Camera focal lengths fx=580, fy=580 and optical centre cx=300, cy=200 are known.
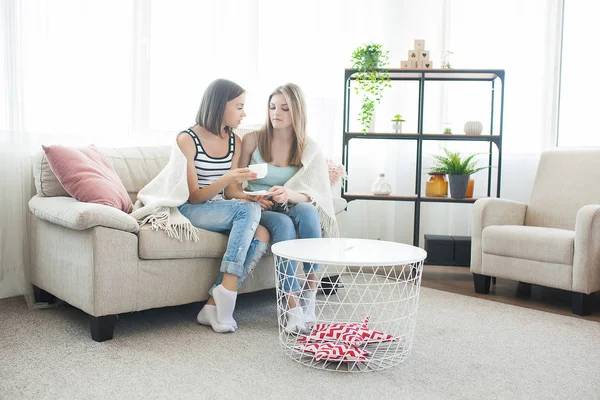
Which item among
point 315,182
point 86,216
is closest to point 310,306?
point 315,182

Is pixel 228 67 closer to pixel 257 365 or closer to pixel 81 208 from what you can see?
pixel 81 208

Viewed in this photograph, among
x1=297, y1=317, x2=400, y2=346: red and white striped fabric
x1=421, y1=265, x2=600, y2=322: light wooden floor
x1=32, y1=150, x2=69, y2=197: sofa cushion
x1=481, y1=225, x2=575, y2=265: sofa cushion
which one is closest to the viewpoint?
x1=297, y1=317, x2=400, y2=346: red and white striped fabric

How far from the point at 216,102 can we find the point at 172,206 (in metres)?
0.48

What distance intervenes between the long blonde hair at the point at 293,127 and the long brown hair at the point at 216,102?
0.19 m

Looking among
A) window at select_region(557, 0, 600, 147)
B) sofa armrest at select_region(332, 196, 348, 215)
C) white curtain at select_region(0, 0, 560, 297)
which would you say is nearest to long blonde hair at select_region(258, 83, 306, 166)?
sofa armrest at select_region(332, 196, 348, 215)

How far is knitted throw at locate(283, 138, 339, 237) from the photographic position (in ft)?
8.38

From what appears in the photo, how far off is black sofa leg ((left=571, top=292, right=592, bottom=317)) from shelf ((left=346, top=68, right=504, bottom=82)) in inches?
58.3

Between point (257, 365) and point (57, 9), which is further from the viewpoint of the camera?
point (57, 9)

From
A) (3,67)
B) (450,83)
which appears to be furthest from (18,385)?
(450,83)

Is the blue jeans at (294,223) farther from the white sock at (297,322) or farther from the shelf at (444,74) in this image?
the shelf at (444,74)

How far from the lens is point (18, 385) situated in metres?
1.63

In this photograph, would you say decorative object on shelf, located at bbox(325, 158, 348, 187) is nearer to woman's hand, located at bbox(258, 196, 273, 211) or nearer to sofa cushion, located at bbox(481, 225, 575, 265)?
woman's hand, located at bbox(258, 196, 273, 211)

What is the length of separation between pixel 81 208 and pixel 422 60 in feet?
7.86

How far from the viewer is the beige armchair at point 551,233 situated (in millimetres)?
2602
